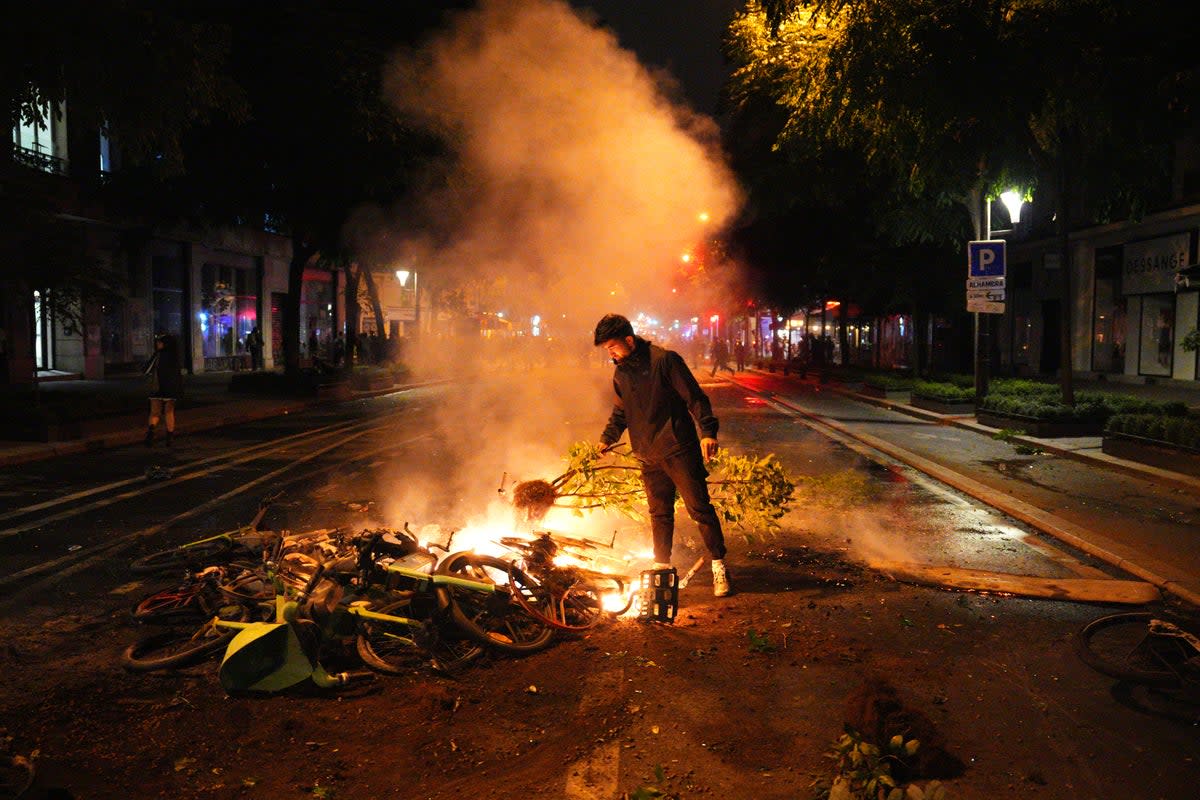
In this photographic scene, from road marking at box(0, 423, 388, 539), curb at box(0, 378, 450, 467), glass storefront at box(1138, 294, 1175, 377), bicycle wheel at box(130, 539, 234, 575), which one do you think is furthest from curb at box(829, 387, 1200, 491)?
curb at box(0, 378, 450, 467)

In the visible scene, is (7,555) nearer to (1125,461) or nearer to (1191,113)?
(1125,461)

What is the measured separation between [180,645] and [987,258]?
49.9ft

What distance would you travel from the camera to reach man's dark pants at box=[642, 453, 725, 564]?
17.7 ft

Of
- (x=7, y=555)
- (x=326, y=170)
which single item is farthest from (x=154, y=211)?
(x=7, y=555)

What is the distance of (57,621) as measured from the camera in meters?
4.98

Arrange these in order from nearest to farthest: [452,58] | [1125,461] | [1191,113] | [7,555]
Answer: [7,555], [1191,113], [1125,461], [452,58]

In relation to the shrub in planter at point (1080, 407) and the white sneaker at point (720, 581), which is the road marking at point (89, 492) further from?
the shrub in planter at point (1080, 407)

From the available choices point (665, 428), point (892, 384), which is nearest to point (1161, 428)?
point (665, 428)

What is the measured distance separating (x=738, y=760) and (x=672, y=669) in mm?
904

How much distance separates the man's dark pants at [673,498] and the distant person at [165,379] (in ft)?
32.3

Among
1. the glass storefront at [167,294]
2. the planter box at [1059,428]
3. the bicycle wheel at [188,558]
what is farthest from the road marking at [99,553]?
the glass storefront at [167,294]

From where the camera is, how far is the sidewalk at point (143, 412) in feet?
40.2

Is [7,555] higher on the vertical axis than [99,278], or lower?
lower

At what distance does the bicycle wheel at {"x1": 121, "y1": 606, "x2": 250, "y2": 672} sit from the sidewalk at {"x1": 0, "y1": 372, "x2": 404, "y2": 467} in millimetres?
8317
